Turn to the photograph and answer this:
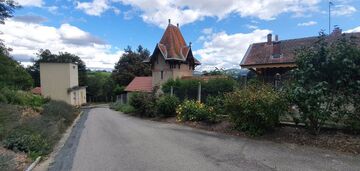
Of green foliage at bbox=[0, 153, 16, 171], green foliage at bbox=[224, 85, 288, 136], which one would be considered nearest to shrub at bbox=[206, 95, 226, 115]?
green foliage at bbox=[224, 85, 288, 136]

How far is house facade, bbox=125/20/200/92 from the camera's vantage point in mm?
31328

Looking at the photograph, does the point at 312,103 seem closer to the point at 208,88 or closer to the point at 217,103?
the point at 217,103

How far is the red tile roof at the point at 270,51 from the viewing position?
2321 cm

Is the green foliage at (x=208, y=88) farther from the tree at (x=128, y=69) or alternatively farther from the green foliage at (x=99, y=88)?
the green foliage at (x=99, y=88)

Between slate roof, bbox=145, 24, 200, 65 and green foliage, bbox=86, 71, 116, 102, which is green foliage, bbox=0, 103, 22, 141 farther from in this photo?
green foliage, bbox=86, 71, 116, 102

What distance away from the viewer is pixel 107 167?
7.24 metres

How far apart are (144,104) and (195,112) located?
689 centimetres

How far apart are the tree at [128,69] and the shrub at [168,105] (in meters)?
45.0

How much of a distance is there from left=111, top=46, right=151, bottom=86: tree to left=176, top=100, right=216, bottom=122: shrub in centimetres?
4739

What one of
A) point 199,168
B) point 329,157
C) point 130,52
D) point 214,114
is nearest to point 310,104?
point 329,157

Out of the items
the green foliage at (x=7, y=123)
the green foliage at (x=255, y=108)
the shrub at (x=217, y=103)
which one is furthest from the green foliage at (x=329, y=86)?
the green foliage at (x=7, y=123)

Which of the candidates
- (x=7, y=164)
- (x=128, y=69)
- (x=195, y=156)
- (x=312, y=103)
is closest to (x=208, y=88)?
(x=312, y=103)

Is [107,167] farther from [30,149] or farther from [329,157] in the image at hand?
[329,157]

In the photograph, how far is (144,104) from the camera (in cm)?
2103
